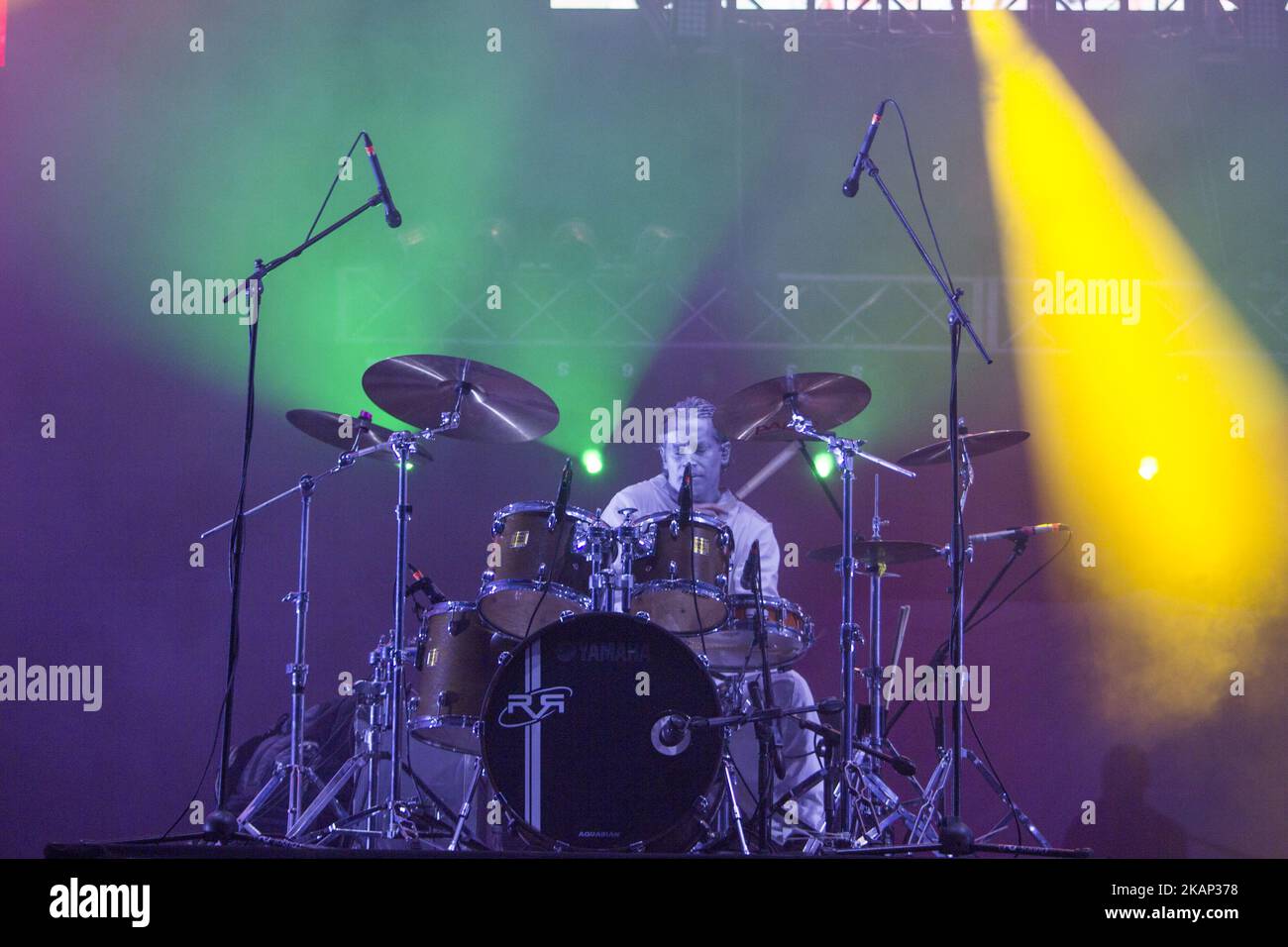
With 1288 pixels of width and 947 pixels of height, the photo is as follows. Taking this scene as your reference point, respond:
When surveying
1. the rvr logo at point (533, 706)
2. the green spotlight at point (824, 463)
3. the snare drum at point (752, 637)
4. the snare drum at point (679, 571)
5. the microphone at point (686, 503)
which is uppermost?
the green spotlight at point (824, 463)

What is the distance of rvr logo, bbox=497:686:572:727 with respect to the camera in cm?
459

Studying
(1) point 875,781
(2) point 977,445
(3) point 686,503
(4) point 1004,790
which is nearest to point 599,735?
(3) point 686,503

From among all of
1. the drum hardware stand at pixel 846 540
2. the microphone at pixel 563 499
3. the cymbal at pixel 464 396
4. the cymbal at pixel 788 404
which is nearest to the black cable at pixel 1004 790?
the drum hardware stand at pixel 846 540

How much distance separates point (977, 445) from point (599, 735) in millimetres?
2070

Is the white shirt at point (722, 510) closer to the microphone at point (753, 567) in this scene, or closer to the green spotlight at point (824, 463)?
the green spotlight at point (824, 463)

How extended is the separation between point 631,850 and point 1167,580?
4.09 m

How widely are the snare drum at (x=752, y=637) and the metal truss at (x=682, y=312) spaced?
2.38m

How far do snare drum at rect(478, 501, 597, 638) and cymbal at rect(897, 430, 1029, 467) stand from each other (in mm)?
1496

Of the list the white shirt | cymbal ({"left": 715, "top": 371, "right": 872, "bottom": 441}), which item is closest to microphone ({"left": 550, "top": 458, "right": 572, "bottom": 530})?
cymbal ({"left": 715, "top": 371, "right": 872, "bottom": 441})

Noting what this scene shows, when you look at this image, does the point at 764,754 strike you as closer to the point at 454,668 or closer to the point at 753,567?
the point at 753,567

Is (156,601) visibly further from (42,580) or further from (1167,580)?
(1167,580)

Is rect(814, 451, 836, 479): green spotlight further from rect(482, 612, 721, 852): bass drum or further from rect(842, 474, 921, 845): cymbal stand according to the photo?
rect(482, 612, 721, 852): bass drum

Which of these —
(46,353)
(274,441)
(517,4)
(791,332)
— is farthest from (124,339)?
(791,332)

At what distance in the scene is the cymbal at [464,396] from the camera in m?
5.21
